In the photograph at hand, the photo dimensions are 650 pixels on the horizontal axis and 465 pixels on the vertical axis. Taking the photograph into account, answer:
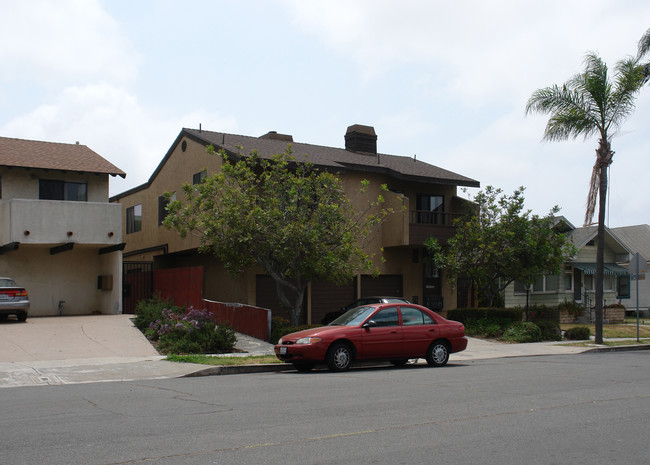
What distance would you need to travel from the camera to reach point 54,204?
78.3ft

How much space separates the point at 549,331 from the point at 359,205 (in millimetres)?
8216

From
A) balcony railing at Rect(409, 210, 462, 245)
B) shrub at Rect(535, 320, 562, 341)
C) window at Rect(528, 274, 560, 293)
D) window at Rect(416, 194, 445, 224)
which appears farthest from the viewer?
window at Rect(528, 274, 560, 293)

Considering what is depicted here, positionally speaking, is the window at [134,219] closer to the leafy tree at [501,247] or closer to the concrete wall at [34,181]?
the concrete wall at [34,181]

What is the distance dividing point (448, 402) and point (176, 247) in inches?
785

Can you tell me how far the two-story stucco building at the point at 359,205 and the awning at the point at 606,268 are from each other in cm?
731

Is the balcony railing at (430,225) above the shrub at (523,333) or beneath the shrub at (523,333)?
above

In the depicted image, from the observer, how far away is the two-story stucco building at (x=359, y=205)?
2541cm

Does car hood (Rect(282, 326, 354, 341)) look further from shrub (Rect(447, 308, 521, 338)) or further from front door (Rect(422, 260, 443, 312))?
front door (Rect(422, 260, 443, 312))

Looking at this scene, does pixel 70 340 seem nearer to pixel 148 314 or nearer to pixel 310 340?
pixel 148 314

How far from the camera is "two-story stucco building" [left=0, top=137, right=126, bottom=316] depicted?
23.5 metres

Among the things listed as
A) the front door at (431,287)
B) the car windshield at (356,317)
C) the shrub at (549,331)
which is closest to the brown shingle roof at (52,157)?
the front door at (431,287)

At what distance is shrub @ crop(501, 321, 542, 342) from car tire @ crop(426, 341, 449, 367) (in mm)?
7321

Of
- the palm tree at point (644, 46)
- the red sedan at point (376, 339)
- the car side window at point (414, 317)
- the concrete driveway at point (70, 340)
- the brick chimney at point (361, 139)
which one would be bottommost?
the concrete driveway at point (70, 340)

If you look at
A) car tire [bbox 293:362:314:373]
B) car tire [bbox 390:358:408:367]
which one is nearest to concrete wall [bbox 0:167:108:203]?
car tire [bbox 293:362:314:373]
